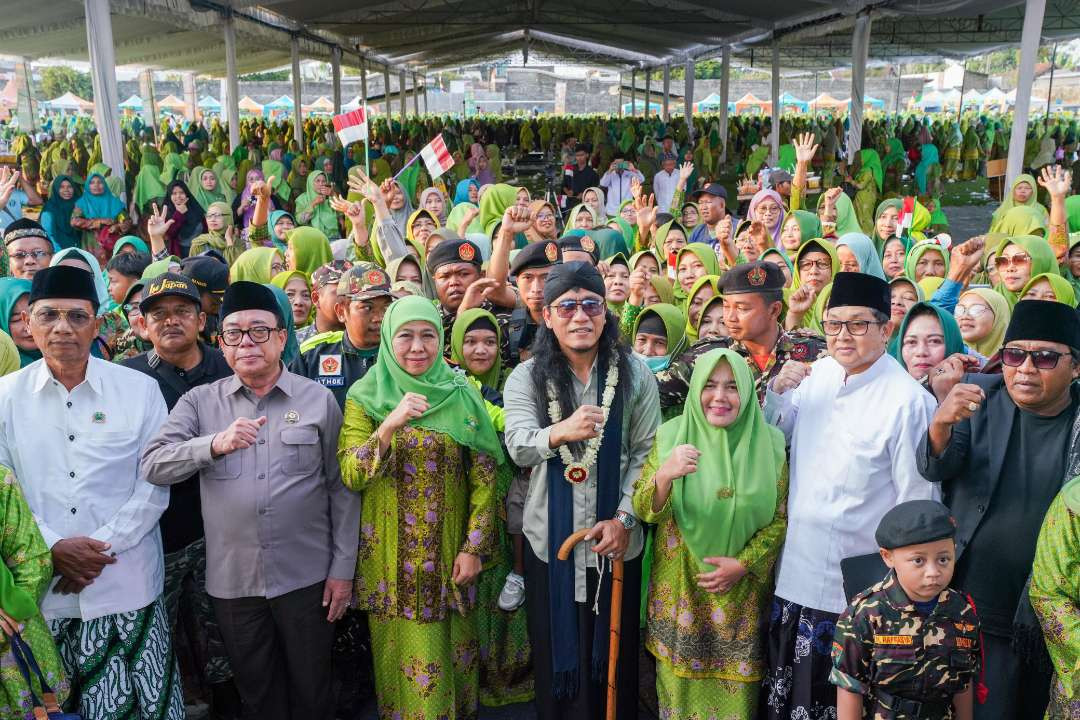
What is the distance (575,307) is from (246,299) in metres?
1.03

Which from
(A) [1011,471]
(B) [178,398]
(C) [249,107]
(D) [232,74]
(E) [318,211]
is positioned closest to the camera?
(A) [1011,471]

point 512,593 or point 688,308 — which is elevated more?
point 688,308

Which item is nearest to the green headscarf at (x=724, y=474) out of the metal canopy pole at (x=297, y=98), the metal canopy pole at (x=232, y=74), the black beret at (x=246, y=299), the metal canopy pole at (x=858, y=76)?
the black beret at (x=246, y=299)

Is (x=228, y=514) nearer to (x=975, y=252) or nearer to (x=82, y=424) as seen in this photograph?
(x=82, y=424)

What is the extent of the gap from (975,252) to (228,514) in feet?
12.0

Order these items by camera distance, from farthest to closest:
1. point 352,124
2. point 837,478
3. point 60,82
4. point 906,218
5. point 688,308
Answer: point 60,82 < point 352,124 < point 906,218 < point 688,308 < point 837,478

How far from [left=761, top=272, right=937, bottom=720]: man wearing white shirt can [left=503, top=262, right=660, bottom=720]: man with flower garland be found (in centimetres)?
48

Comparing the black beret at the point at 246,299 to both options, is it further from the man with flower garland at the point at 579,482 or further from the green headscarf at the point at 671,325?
the green headscarf at the point at 671,325

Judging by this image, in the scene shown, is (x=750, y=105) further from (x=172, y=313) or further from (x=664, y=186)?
(x=172, y=313)

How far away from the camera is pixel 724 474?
101 inches

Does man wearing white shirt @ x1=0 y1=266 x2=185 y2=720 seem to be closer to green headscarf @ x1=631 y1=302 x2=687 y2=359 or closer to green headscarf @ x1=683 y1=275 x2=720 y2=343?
green headscarf @ x1=631 y1=302 x2=687 y2=359

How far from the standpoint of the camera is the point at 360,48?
24.0 meters

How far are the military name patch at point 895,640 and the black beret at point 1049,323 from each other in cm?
87

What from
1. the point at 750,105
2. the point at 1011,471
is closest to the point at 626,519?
the point at 1011,471
